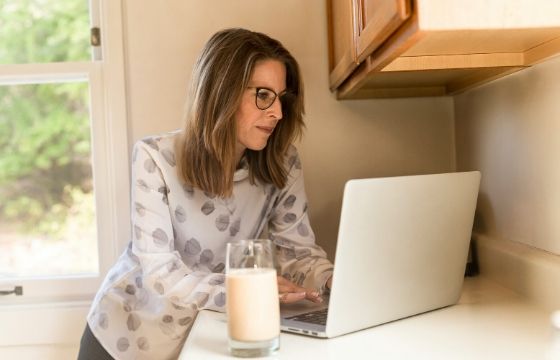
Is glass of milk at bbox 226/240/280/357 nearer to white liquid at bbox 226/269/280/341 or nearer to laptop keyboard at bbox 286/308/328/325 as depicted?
white liquid at bbox 226/269/280/341

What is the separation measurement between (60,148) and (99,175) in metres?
0.18

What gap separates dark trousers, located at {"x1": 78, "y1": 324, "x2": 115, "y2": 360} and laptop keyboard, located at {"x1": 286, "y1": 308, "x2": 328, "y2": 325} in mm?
530

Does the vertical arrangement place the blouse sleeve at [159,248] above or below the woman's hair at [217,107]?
below

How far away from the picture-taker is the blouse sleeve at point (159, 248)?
1281 millimetres

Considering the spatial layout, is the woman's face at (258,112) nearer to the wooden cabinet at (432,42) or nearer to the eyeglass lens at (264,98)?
the eyeglass lens at (264,98)

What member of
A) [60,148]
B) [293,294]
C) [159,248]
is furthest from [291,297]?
[60,148]

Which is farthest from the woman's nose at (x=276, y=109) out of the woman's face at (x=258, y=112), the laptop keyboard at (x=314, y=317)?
the laptop keyboard at (x=314, y=317)

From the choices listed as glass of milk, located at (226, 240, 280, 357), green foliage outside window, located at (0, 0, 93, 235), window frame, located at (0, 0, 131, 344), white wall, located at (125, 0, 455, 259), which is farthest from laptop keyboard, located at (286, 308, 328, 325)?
green foliage outside window, located at (0, 0, 93, 235)

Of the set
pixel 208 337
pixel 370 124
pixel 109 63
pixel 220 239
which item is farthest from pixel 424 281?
pixel 109 63

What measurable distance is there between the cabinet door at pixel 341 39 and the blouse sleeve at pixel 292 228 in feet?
0.79

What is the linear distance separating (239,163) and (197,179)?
16cm

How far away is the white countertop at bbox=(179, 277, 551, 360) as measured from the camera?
3.16ft

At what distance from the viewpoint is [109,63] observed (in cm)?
185

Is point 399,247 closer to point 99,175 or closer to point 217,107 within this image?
point 217,107
